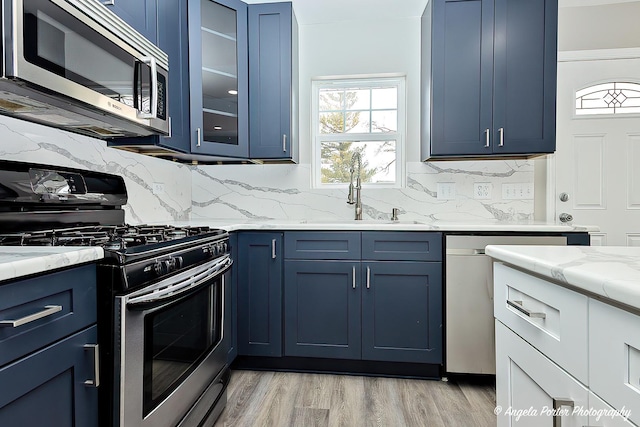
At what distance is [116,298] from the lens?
3.49 feet

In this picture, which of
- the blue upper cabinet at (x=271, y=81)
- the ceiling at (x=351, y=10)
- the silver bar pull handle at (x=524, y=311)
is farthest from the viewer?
the ceiling at (x=351, y=10)

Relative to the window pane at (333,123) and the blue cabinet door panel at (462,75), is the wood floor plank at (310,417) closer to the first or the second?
the blue cabinet door panel at (462,75)

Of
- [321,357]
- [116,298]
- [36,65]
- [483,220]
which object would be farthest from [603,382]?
[483,220]

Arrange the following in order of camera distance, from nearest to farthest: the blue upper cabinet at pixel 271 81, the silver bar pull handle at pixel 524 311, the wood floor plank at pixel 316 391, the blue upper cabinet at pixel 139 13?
the silver bar pull handle at pixel 524 311, the blue upper cabinet at pixel 139 13, the wood floor plank at pixel 316 391, the blue upper cabinet at pixel 271 81

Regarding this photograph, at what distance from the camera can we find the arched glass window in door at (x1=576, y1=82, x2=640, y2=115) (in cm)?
273

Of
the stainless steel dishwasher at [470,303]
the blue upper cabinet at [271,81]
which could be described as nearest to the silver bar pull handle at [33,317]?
the blue upper cabinet at [271,81]

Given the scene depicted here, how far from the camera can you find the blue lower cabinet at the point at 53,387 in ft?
2.62

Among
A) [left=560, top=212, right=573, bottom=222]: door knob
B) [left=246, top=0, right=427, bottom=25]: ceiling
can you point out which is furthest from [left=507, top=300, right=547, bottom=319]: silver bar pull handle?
[left=246, top=0, right=427, bottom=25]: ceiling

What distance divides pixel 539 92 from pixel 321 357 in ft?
7.31

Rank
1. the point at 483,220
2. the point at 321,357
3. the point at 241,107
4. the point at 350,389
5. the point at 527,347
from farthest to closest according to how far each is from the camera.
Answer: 1. the point at 483,220
2. the point at 241,107
3. the point at 321,357
4. the point at 350,389
5. the point at 527,347

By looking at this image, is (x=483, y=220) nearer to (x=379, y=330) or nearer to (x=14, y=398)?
(x=379, y=330)

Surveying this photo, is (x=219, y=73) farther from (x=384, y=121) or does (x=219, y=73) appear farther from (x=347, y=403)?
(x=347, y=403)

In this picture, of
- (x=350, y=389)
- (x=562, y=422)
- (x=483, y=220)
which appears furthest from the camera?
(x=483, y=220)

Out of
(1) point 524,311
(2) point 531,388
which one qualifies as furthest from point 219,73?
(2) point 531,388
